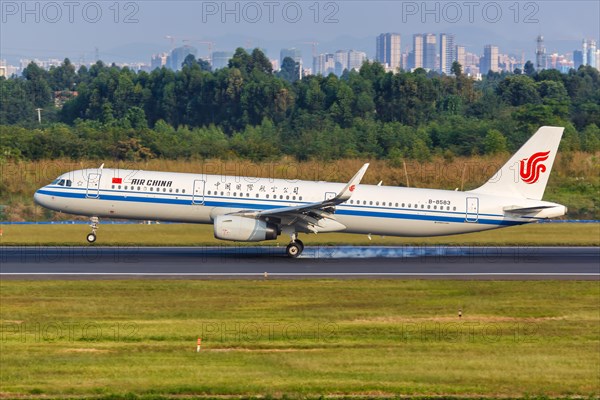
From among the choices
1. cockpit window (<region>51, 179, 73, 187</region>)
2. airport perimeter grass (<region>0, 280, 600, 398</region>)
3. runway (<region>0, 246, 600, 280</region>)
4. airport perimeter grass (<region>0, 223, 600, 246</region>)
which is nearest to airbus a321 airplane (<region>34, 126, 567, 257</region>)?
cockpit window (<region>51, 179, 73, 187</region>)

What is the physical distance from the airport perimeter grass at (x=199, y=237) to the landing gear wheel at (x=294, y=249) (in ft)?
16.4

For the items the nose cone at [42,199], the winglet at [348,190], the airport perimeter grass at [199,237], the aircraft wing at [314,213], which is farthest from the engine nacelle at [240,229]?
the nose cone at [42,199]

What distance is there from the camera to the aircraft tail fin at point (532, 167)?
43375 mm

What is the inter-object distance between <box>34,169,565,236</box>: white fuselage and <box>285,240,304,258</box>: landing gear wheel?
1.74 m

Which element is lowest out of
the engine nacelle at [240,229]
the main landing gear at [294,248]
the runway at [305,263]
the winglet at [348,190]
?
the runway at [305,263]

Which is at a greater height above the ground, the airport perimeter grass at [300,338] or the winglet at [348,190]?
the winglet at [348,190]

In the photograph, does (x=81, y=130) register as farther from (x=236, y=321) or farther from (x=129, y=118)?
(x=236, y=321)

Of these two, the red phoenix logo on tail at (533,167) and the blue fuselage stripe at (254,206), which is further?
the red phoenix logo on tail at (533,167)

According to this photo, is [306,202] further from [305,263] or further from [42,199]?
[42,199]

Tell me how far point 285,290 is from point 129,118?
7443cm

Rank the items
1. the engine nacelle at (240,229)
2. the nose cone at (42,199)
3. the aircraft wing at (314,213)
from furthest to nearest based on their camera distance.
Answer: the nose cone at (42,199), the engine nacelle at (240,229), the aircraft wing at (314,213)

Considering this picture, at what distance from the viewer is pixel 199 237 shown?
49.3m

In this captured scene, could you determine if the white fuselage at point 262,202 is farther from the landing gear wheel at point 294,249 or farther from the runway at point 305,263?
the landing gear wheel at point 294,249

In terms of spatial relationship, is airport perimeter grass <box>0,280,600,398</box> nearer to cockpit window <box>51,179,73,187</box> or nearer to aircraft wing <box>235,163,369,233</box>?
aircraft wing <box>235,163,369,233</box>
